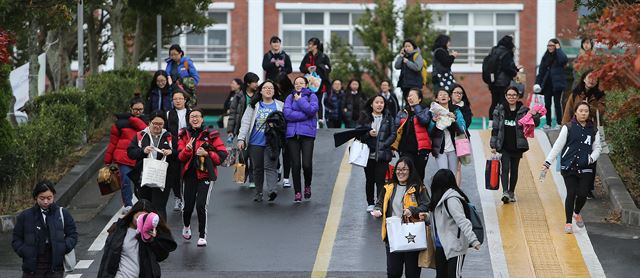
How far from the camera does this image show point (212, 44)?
48938 millimetres

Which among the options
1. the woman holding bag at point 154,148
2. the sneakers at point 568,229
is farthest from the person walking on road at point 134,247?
the sneakers at point 568,229

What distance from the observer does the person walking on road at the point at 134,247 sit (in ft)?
39.8

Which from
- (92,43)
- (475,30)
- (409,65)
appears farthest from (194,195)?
(475,30)

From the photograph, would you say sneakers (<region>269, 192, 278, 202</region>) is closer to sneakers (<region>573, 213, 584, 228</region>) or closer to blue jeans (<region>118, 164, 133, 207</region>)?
blue jeans (<region>118, 164, 133, 207</region>)

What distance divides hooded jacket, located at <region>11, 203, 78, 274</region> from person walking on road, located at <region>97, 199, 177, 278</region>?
4.33ft

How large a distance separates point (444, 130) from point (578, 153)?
2.04m

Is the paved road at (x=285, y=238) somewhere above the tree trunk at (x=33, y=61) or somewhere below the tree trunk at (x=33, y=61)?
below

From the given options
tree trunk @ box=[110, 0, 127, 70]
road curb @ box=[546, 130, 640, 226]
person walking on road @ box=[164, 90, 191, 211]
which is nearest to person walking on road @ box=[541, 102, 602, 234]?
road curb @ box=[546, 130, 640, 226]

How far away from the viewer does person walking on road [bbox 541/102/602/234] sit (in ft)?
55.4

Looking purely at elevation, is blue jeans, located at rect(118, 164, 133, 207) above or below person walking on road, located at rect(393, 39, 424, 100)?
below

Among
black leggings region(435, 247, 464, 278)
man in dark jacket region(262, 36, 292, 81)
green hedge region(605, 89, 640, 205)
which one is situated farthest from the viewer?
man in dark jacket region(262, 36, 292, 81)

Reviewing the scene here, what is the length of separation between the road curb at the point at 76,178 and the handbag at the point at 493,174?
5720 millimetres

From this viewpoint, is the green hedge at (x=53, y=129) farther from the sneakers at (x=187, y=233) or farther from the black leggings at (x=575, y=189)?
the black leggings at (x=575, y=189)

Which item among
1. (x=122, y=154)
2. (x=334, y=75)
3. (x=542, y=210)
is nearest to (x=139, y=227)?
(x=122, y=154)
